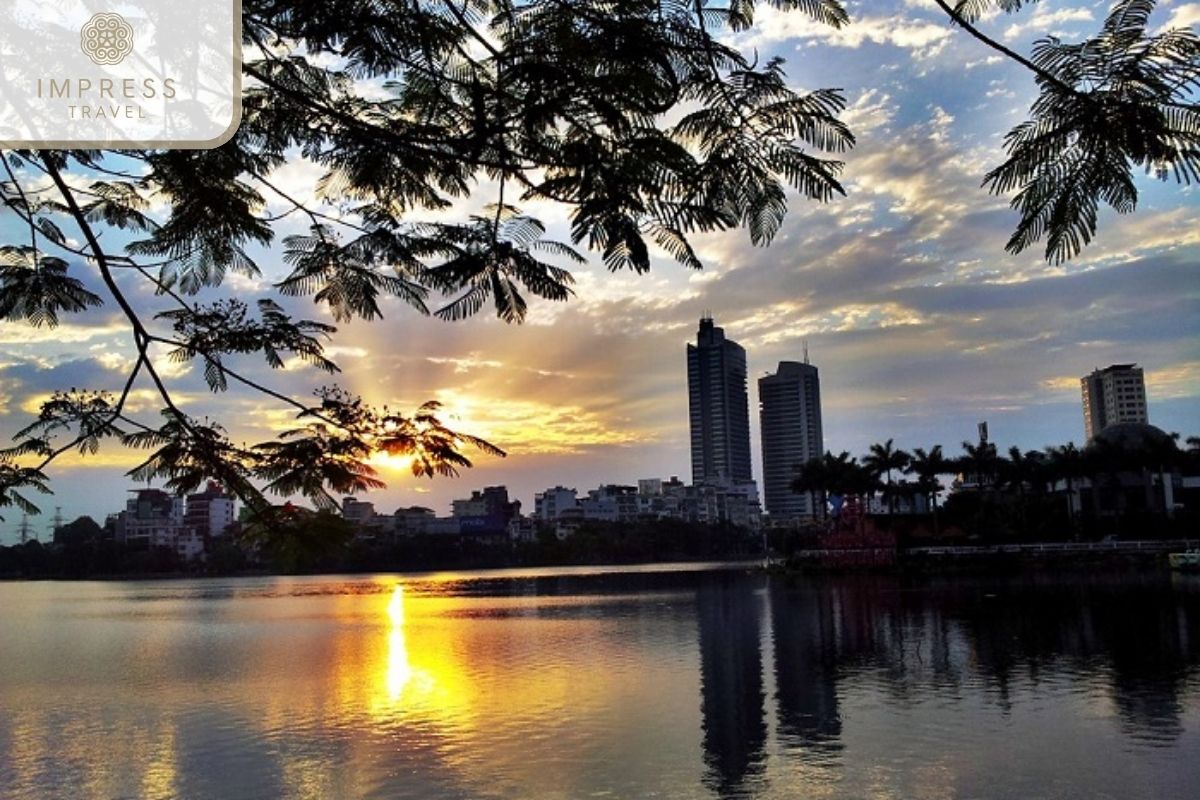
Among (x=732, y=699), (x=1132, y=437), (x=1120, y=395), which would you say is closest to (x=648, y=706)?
(x=732, y=699)

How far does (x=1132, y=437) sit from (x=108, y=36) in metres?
85.0

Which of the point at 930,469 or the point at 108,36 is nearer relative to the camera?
the point at 108,36

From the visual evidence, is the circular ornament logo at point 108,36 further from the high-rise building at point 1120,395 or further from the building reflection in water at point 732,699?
the high-rise building at point 1120,395

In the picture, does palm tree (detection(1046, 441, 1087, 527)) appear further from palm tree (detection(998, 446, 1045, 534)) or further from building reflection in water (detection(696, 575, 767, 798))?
building reflection in water (detection(696, 575, 767, 798))

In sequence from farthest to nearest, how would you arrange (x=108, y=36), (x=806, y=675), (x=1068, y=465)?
1. (x=1068, y=465)
2. (x=806, y=675)
3. (x=108, y=36)

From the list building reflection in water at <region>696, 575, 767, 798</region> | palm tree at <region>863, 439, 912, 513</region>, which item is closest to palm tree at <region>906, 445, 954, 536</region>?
palm tree at <region>863, 439, 912, 513</region>

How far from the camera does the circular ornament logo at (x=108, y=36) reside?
2.96m

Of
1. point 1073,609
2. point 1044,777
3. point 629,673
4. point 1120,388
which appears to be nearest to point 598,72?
point 1044,777

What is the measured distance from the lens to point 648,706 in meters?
25.3

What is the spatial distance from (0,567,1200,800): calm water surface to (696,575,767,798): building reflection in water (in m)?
0.11

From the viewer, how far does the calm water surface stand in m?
18.6

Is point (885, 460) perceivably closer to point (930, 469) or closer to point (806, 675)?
point (930, 469)

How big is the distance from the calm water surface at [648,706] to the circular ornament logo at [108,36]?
16807 millimetres

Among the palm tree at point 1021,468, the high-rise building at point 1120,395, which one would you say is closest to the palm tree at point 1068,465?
the palm tree at point 1021,468
